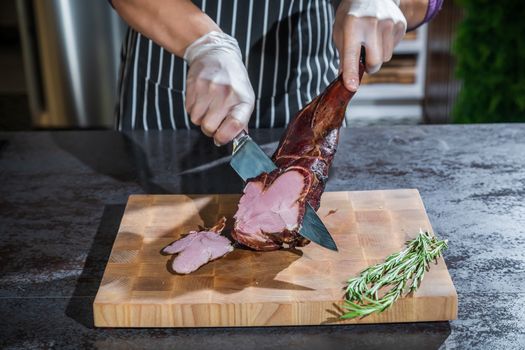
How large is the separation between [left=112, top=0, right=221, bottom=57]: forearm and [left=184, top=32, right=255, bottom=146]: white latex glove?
0.14 m

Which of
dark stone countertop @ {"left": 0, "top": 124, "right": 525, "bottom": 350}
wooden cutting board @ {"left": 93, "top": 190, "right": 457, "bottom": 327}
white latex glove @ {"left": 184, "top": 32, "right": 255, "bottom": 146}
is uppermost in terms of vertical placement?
white latex glove @ {"left": 184, "top": 32, "right": 255, "bottom": 146}

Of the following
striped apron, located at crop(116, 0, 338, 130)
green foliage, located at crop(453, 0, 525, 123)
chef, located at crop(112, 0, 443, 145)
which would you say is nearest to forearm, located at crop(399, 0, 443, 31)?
chef, located at crop(112, 0, 443, 145)

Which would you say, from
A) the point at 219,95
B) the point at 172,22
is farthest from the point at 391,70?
the point at 219,95

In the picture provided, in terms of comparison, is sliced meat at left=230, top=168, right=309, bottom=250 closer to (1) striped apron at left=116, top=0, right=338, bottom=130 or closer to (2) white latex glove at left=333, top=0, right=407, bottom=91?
(2) white latex glove at left=333, top=0, right=407, bottom=91

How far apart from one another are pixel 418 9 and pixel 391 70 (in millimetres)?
3348

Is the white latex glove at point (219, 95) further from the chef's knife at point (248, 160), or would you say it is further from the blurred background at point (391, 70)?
the blurred background at point (391, 70)

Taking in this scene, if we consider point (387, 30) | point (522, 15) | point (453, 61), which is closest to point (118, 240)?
point (387, 30)

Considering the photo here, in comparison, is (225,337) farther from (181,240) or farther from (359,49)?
(359,49)

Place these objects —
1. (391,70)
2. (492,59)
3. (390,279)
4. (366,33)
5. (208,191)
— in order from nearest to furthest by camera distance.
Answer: (390,279), (366,33), (208,191), (492,59), (391,70)

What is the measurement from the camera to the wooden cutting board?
1.55 m

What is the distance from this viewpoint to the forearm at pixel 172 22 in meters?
2.22

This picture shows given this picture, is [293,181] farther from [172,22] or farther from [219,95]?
[172,22]

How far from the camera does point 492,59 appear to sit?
472 cm

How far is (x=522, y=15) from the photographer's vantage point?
4543mm
